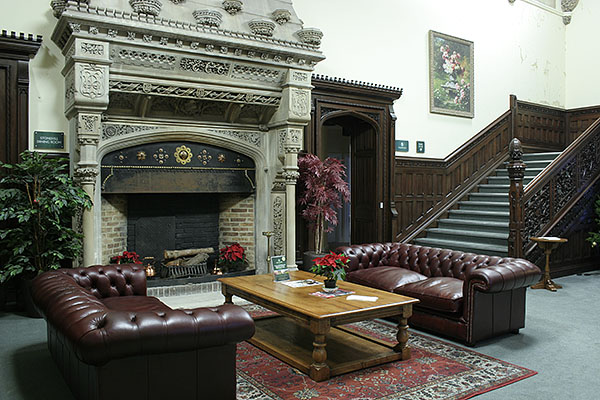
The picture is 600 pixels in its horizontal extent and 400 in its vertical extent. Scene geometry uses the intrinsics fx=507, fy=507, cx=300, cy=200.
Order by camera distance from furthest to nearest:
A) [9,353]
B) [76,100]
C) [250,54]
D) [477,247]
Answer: [477,247] < [250,54] < [76,100] < [9,353]

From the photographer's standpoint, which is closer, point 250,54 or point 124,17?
point 124,17

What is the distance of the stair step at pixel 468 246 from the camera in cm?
740

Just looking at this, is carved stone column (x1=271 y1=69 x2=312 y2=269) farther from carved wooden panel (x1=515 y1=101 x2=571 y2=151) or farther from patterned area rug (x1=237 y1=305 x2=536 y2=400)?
carved wooden panel (x1=515 y1=101 x2=571 y2=151)

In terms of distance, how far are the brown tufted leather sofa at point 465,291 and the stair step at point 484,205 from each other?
356 centimetres

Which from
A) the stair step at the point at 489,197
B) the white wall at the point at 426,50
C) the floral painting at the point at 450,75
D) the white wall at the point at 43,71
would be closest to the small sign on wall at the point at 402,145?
the white wall at the point at 426,50

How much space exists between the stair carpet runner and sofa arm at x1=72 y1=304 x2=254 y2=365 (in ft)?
18.1

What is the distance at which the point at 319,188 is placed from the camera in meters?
6.83

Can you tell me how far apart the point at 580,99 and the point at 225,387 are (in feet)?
36.1

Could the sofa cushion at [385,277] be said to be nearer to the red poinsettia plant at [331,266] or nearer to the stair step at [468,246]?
the red poinsettia plant at [331,266]

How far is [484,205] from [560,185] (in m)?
1.41

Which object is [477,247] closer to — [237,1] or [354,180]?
[354,180]

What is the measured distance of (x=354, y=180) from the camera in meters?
8.60

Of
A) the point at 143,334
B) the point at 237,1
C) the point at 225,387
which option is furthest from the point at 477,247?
the point at 143,334

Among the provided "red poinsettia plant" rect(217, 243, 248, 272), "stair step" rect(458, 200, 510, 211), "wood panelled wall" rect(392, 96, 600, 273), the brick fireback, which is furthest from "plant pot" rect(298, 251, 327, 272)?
"stair step" rect(458, 200, 510, 211)
